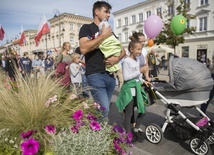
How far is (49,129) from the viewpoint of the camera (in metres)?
1.54

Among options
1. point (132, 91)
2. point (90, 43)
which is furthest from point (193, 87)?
point (90, 43)

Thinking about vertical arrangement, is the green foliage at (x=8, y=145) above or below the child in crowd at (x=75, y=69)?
below

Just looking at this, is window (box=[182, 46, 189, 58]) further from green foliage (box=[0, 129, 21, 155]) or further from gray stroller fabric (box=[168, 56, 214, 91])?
green foliage (box=[0, 129, 21, 155])

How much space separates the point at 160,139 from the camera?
2836mm

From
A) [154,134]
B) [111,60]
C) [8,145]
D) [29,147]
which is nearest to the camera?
[29,147]

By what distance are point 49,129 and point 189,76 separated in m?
1.96

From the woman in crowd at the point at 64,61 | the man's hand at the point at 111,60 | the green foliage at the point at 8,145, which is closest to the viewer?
the green foliage at the point at 8,145

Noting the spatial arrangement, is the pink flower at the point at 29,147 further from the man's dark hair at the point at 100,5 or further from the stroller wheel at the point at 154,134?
the stroller wheel at the point at 154,134

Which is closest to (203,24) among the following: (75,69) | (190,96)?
(75,69)

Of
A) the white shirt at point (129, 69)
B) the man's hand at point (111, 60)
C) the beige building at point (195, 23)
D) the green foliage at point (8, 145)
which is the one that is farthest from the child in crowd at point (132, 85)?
the beige building at point (195, 23)

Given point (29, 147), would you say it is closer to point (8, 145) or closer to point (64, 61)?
point (8, 145)

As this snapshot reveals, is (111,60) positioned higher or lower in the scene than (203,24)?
lower

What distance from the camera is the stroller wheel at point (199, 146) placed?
2.42 metres

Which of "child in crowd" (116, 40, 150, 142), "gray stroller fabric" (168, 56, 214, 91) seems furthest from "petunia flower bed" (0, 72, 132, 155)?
"gray stroller fabric" (168, 56, 214, 91)
